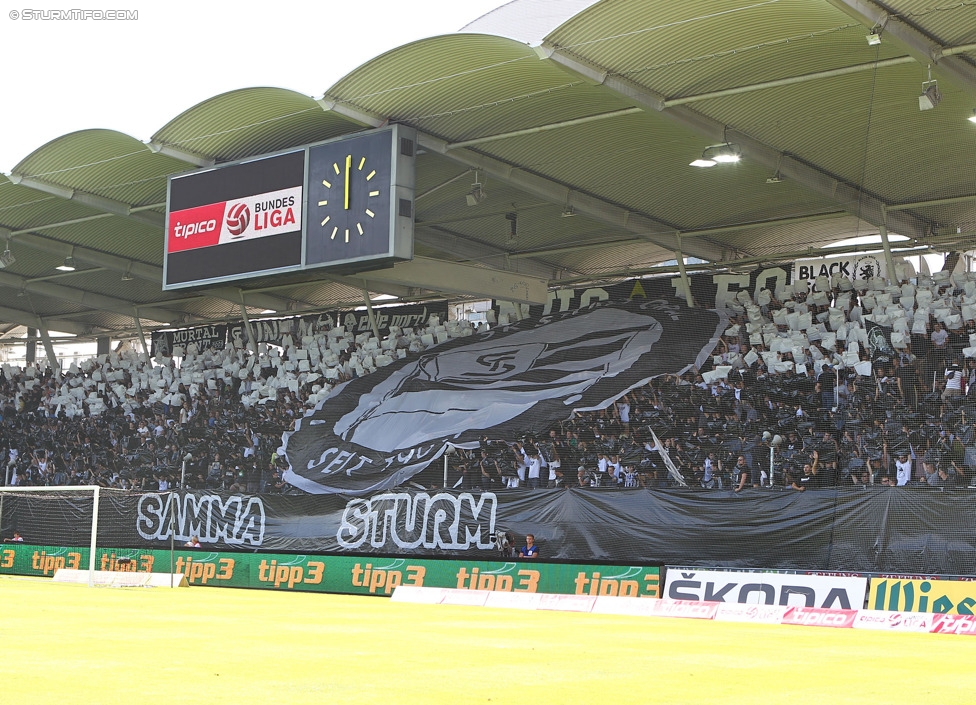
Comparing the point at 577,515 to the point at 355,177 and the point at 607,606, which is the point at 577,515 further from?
the point at 355,177

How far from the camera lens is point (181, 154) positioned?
2758 centimetres

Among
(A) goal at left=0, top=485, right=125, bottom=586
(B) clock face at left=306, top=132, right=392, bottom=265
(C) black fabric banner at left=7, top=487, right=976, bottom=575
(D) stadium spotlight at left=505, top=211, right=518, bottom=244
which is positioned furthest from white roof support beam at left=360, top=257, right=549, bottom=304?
(A) goal at left=0, top=485, right=125, bottom=586

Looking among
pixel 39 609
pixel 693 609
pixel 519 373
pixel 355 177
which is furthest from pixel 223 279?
pixel 693 609

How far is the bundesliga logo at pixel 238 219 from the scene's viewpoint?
27.3 meters

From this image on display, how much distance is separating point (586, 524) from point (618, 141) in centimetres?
820

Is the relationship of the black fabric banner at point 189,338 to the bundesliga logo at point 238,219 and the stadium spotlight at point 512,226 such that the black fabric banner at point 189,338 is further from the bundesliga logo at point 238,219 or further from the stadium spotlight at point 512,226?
the bundesliga logo at point 238,219

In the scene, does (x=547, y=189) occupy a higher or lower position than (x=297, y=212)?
higher

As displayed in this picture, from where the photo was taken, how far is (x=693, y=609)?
20.3 metres

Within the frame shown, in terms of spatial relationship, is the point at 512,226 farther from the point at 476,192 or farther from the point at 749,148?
the point at 749,148

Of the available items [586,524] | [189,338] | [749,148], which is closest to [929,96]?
[749,148]

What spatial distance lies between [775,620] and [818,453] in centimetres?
487

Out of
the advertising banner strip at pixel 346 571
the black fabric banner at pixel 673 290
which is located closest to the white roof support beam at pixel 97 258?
the advertising banner strip at pixel 346 571

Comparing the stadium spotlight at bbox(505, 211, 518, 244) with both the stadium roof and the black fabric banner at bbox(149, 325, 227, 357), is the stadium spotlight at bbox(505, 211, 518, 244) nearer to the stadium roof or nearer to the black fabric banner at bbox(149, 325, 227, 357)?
the stadium roof

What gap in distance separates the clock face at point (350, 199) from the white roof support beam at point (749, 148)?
205 inches
